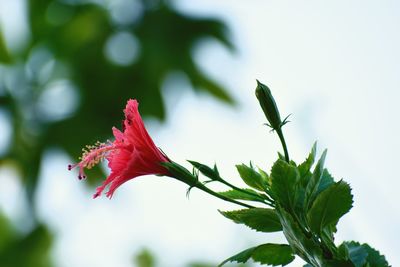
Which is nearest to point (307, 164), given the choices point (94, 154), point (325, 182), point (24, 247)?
point (325, 182)

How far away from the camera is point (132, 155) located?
1091mm

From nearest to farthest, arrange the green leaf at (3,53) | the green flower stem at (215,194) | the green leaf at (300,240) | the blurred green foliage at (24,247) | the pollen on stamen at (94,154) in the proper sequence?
1. the green leaf at (300,240)
2. the green flower stem at (215,194)
3. the pollen on stamen at (94,154)
4. the blurred green foliage at (24,247)
5. the green leaf at (3,53)

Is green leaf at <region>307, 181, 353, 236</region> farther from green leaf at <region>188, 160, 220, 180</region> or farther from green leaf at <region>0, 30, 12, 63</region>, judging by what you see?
green leaf at <region>0, 30, 12, 63</region>

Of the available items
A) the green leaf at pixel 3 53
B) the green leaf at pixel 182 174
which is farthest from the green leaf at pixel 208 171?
the green leaf at pixel 3 53

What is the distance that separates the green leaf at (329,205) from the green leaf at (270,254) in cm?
7

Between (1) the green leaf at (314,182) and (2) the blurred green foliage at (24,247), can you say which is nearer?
(1) the green leaf at (314,182)

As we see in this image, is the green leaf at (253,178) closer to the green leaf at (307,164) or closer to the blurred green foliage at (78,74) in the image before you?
the green leaf at (307,164)

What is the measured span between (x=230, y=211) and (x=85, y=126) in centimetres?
707

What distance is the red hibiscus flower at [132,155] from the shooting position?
1.11m

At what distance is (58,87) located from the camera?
7992 millimetres

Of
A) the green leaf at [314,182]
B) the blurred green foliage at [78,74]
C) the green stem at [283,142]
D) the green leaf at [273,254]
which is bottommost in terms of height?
the green leaf at [273,254]

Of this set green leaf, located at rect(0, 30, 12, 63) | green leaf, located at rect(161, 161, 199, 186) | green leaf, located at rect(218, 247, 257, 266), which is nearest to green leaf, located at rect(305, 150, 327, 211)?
green leaf, located at rect(218, 247, 257, 266)

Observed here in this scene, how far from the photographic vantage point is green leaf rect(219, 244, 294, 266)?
97 cm

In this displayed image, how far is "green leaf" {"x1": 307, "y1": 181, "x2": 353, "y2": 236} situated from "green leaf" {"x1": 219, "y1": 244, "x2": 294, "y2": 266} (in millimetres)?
69
